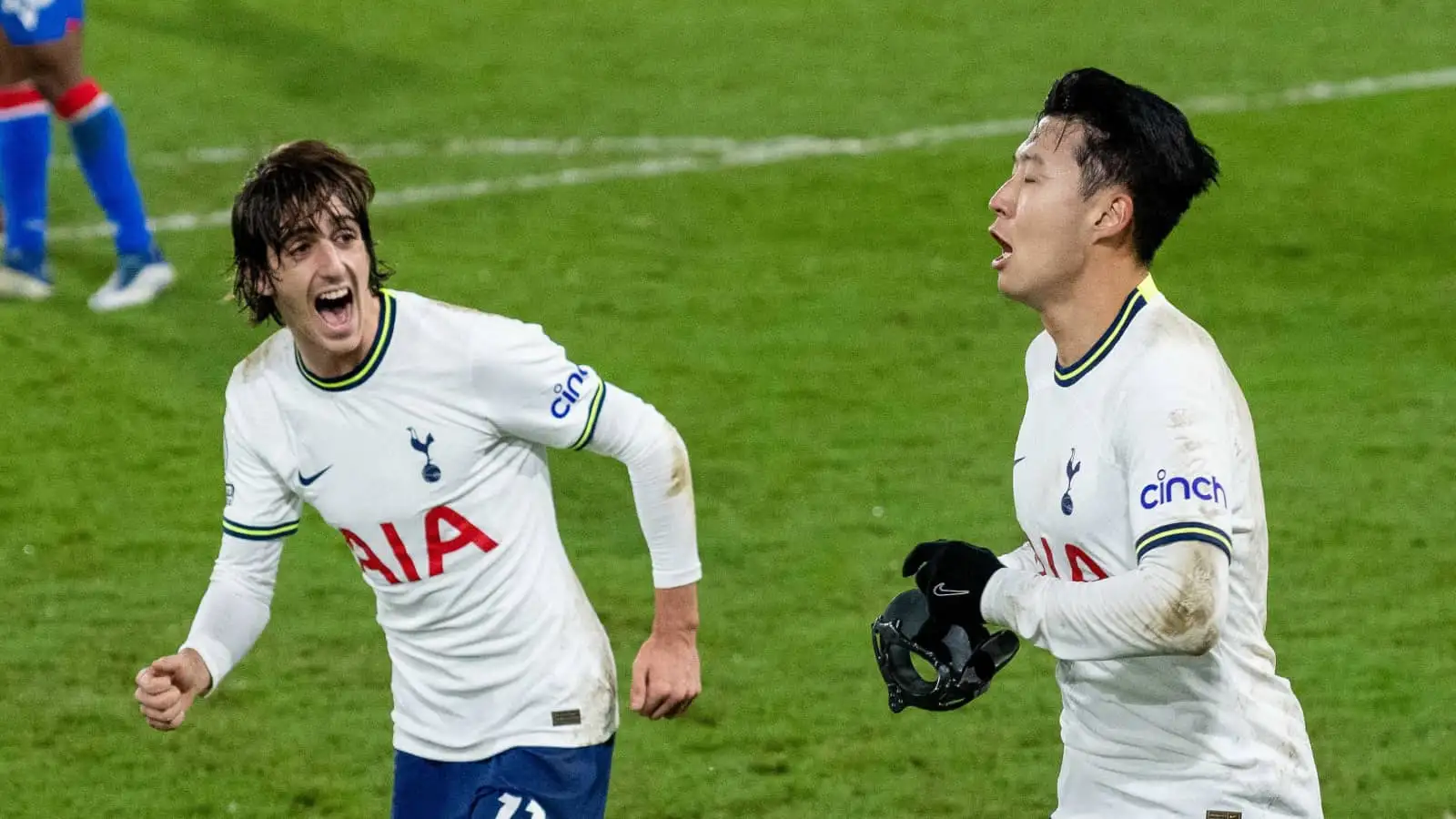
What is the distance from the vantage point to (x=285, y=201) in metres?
3.50

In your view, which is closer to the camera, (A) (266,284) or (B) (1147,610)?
(B) (1147,610)

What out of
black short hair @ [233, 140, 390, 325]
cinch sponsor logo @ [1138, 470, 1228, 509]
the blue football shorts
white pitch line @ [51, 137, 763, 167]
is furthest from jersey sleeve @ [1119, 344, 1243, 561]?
white pitch line @ [51, 137, 763, 167]

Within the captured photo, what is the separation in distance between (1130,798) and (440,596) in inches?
49.3

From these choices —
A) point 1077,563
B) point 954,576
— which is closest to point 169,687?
point 954,576

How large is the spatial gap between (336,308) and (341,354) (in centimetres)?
10

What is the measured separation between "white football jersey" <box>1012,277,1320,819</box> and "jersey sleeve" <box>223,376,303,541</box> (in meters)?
1.37

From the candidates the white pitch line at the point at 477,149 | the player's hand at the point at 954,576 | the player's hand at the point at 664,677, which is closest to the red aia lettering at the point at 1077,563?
the player's hand at the point at 954,576

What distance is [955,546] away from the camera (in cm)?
315

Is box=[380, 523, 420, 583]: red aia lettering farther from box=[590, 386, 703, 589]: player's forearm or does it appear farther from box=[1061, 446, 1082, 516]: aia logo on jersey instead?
box=[1061, 446, 1082, 516]: aia logo on jersey

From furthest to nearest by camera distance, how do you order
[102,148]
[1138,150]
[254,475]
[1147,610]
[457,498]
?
[102,148], [254,475], [457,498], [1138,150], [1147,610]

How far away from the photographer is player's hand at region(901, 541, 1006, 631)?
310cm

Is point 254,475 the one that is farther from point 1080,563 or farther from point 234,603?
point 1080,563

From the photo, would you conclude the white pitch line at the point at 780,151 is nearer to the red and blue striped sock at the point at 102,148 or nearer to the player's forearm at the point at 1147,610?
the red and blue striped sock at the point at 102,148

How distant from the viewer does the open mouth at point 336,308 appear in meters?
3.49
